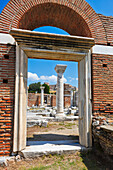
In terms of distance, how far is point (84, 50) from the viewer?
143 inches

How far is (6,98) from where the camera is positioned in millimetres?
3168

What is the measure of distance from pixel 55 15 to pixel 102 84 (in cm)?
308

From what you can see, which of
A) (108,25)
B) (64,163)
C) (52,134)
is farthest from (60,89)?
(64,163)

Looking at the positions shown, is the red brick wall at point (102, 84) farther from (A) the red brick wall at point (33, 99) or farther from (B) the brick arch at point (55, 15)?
(A) the red brick wall at point (33, 99)

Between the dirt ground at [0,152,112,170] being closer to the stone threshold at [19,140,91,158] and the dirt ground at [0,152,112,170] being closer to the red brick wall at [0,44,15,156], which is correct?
the stone threshold at [19,140,91,158]

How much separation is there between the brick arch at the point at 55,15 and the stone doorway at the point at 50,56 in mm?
587

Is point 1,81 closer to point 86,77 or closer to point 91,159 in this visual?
point 86,77

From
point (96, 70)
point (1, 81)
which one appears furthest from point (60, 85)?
point (1, 81)

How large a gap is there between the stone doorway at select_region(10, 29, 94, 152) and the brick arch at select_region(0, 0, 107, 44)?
59cm

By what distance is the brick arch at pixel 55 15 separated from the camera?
3.34 meters

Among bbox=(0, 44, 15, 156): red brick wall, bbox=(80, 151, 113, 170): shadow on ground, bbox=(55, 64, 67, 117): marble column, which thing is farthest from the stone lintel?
bbox=(80, 151, 113, 170): shadow on ground

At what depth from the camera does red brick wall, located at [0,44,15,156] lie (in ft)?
10.1

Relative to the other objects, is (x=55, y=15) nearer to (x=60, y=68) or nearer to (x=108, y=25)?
(x=108, y=25)

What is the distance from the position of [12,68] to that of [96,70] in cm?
261
